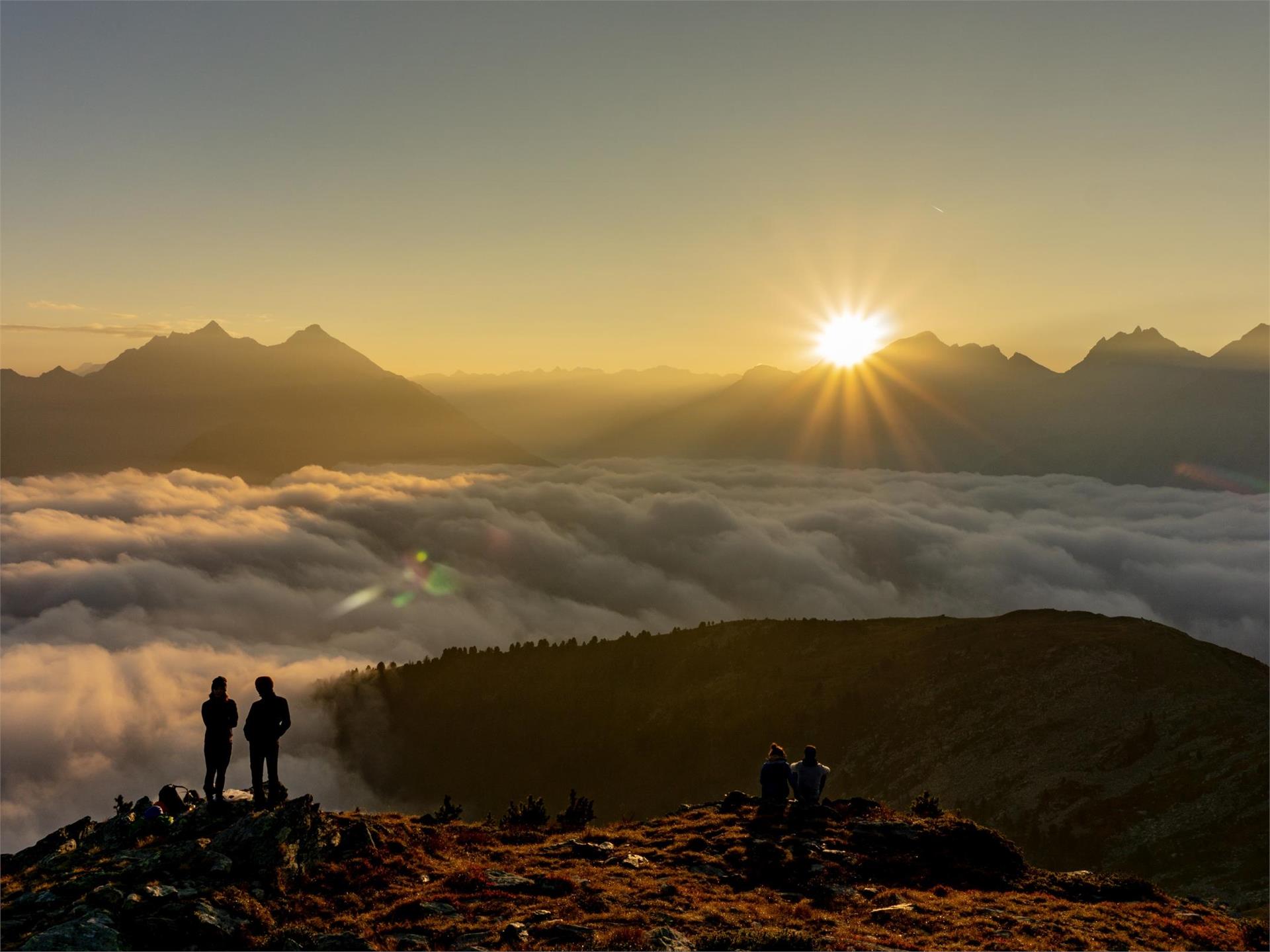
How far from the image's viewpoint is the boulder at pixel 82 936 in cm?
1429

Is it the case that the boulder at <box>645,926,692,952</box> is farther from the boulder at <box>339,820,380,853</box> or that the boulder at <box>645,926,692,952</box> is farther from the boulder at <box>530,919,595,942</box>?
the boulder at <box>339,820,380,853</box>

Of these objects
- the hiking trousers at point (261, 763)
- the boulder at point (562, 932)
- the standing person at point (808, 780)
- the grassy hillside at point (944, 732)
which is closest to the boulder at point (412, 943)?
the boulder at point (562, 932)

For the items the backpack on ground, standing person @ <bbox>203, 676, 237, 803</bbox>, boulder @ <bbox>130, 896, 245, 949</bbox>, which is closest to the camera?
boulder @ <bbox>130, 896, 245, 949</bbox>

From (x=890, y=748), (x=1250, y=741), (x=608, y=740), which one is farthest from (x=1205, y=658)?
(x=608, y=740)

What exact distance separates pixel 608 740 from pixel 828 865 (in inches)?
6063

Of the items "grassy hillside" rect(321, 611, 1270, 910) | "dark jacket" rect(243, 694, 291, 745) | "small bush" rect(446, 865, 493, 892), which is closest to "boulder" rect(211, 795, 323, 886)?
"dark jacket" rect(243, 694, 291, 745)

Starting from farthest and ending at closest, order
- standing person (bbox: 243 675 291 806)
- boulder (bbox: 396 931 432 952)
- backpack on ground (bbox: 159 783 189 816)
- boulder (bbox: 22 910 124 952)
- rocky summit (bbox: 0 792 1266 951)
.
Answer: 1. backpack on ground (bbox: 159 783 189 816)
2. standing person (bbox: 243 675 291 806)
3. rocky summit (bbox: 0 792 1266 951)
4. boulder (bbox: 396 931 432 952)
5. boulder (bbox: 22 910 124 952)

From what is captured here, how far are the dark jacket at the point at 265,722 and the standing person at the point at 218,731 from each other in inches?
16.7

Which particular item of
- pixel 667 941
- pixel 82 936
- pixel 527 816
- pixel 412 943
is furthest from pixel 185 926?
pixel 527 816

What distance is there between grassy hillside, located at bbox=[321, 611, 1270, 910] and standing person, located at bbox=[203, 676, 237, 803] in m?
60.2

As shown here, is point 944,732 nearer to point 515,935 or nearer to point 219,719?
point 515,935

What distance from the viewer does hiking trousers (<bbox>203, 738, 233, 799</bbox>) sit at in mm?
19953

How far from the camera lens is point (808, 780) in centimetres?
2839

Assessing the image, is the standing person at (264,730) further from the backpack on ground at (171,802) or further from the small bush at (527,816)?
the small bush at (527,816)
